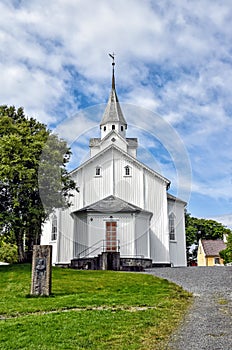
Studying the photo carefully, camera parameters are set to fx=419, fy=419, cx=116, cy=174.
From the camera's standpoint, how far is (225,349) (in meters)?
6.84

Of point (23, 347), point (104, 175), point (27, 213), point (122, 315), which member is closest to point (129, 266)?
point (27, 213)

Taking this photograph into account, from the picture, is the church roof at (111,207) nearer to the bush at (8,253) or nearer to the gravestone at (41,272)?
the gravestone at (41,272)

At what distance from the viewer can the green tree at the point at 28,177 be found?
872 inches

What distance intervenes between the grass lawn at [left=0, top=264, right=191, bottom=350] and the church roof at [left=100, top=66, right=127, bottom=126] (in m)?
24.8

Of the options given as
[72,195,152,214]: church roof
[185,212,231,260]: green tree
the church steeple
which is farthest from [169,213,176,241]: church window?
[185,212,231,260]: green tree

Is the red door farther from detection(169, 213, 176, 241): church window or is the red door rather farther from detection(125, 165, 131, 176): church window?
detection(169, 213, 176, 241): church window

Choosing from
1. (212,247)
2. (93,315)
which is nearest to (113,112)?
(212,247)

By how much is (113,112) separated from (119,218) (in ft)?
50.2

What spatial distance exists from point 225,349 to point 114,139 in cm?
3205

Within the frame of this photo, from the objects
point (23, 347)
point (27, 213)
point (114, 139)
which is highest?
point (114, 139)

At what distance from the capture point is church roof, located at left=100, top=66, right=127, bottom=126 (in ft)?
131

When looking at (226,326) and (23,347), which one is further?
(226,326)

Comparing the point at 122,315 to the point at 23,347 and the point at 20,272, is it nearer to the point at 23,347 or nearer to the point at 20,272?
the point at 23,347

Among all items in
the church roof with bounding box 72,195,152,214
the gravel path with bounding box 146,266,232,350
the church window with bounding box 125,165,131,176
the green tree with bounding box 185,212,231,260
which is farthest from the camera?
the green tree with bounding box 185,212,231,260
